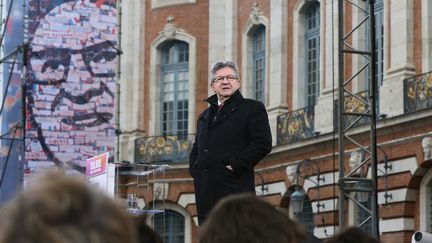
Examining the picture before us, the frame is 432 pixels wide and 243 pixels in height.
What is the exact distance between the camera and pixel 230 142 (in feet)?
27.1

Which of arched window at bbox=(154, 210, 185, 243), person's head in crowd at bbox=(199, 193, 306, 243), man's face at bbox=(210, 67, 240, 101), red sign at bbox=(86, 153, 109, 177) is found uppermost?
man's face at bbox=(210, 67, 240, 101)

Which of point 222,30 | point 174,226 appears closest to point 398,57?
point 222,30

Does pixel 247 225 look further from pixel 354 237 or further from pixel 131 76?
pixel 131 76

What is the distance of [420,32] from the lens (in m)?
25.7

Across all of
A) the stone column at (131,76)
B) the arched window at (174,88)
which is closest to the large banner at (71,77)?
the arched window at (174,88)

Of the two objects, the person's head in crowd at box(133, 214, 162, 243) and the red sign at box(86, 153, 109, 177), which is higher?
the red sign at box(86, 153, 109, 177)

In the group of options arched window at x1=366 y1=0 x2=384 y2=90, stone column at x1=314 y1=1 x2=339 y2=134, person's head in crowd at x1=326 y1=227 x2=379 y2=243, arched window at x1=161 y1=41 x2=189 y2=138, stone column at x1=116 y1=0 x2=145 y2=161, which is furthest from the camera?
stone column at x1=116 y1=0 x2=145 y2=161

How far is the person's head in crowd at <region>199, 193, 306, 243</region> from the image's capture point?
10.8 feet

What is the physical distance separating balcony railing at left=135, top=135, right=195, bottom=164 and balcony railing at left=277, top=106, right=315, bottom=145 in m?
4.66

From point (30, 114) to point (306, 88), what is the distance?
8240 millimetres

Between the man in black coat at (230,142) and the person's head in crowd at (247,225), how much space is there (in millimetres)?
4682

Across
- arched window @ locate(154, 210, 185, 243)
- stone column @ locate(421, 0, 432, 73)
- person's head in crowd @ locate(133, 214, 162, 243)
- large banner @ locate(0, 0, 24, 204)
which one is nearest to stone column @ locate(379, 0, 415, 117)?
stone column @ locate(421, 0, 432, 73)

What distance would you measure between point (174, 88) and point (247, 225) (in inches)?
1295

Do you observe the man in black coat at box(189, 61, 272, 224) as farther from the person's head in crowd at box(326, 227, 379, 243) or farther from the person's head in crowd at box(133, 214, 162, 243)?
the person's head in crowd at box(326, 227, 379, 243)
